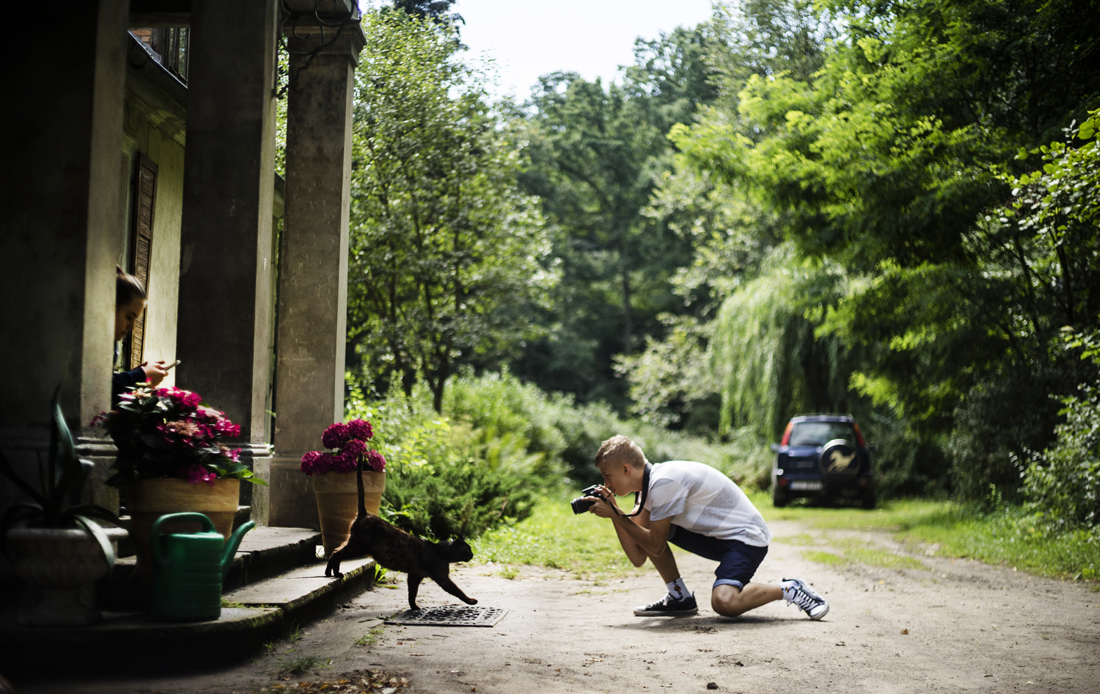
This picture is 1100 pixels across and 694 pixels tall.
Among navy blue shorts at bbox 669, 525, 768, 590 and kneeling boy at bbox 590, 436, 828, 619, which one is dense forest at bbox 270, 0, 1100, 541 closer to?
kneeling boy at bbox 590, 436, 828, 619

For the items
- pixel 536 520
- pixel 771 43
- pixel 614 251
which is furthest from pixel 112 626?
pixel 614 251

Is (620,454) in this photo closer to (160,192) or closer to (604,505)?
(604,505)

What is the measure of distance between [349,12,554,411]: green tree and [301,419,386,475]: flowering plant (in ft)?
21.0

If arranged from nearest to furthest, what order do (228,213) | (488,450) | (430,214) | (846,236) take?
1. (228,213)
2. (846,236)
3. (488,450)
4. (430,214)

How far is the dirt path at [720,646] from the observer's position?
3848mm

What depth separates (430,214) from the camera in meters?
15.8

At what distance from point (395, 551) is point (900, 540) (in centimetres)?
850

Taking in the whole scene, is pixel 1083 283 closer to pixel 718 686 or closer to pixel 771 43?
Result: pixel 718 686

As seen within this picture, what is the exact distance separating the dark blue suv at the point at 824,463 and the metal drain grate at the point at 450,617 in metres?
12.7

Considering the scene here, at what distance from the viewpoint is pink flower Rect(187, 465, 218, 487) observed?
4031mm

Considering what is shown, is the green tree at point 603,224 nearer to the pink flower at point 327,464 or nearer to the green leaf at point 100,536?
the pink flower at point 327,464

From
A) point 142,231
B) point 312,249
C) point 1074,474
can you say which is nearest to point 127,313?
point 312,249

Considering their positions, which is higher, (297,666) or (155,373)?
(155,373)

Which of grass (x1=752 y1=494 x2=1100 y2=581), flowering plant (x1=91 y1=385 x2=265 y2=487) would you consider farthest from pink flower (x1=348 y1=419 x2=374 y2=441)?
grass (x1=752 y1=494 x2=1100 y2=581)
